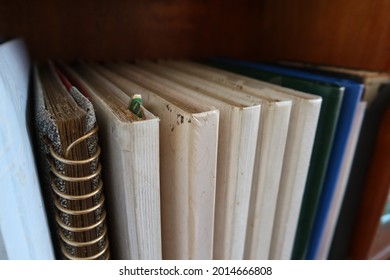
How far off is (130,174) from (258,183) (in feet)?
0.62

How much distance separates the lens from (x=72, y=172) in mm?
274

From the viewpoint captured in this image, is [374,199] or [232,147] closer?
[232,147]

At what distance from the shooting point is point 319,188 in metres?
0.44

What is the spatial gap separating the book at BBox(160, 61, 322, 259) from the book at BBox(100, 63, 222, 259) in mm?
109

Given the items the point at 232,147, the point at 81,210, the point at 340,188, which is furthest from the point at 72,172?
the point at 340,188

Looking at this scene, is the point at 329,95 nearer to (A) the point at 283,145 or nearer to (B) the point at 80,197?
(A) the point at 283,145

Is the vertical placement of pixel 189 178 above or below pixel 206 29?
below

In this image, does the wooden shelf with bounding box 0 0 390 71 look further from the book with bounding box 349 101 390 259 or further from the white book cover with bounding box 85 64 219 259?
the white book cover with bounding box 85 64 219 259

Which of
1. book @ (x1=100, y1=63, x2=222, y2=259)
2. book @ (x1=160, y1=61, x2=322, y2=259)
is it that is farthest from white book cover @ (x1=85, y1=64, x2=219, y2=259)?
book @ (x1=160, y1=61, x2=322, y2=259)

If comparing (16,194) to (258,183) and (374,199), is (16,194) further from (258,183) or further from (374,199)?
(374,199)

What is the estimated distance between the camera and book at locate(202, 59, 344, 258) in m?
0.38

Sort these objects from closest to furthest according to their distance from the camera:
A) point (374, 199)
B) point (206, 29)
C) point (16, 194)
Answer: point (16, 194) → point (374, 199) → point (206, 29)
